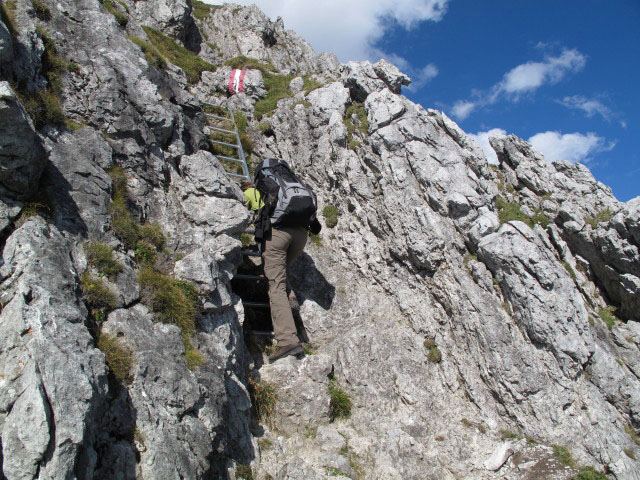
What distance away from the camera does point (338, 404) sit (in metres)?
9.48

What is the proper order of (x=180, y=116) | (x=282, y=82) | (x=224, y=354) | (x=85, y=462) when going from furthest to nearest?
(x=282, y=82)
(x=180, y=116)
(x=224, y=354)
(x=85, y=462)

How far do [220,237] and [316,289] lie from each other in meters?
3.74

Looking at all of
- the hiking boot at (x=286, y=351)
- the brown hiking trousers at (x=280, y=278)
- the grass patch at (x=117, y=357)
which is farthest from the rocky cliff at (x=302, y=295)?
the brown hiking trousers at (x=280, y=278)

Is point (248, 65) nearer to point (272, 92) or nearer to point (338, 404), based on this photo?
point (272, 92)

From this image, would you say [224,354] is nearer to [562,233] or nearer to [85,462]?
[85,462]

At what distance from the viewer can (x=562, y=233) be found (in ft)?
44.8

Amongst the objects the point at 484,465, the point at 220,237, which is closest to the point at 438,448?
the point at 484,465

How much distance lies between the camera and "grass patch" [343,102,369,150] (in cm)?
1483

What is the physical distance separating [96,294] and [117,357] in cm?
119

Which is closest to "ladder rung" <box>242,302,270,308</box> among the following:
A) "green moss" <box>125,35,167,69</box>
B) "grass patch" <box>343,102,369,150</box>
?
"grass patch" <box>343,102,369,150</box>

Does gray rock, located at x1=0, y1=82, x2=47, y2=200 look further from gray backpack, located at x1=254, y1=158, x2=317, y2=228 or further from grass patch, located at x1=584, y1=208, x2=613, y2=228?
grass patch, located at x1=584, y1=208, x2=613, y2=228

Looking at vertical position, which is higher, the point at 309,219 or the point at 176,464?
the point at 309,219

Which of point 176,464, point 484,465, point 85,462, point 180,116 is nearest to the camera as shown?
point 85,462

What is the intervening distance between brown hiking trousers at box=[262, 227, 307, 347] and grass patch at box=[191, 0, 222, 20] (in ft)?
73.7
